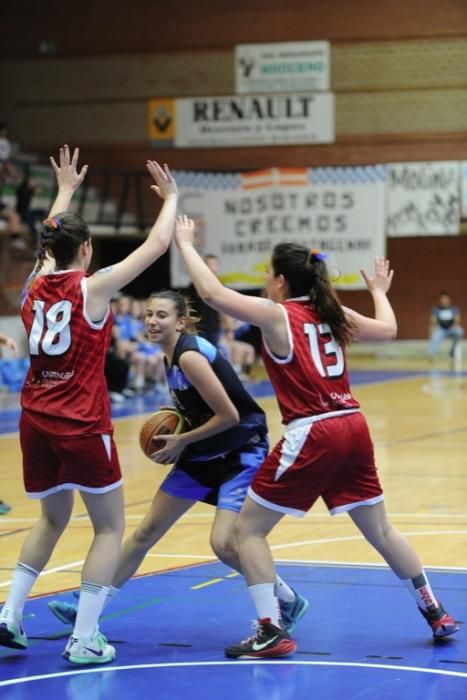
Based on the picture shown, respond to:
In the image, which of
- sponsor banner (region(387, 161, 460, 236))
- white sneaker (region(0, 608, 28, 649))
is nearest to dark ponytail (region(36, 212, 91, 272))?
white sneaker (region(0, 608, 28, 649))

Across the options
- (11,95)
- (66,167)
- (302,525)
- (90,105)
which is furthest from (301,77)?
(66,167)

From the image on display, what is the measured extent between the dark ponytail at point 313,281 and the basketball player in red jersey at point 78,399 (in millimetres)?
495

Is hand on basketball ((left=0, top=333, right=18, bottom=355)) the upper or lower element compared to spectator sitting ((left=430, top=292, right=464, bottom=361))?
upper

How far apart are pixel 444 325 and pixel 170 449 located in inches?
783

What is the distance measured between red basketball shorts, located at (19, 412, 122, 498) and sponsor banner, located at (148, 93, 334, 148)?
21811mm

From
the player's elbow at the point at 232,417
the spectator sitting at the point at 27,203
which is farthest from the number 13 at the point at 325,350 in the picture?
the spectator sitting at the point at 27,203

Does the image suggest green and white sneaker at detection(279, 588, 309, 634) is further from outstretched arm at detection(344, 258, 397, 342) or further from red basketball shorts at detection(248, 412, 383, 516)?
outstretched arm at detection(344, 258, 397, 342)

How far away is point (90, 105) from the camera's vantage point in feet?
93.2

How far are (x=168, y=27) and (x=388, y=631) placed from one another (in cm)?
2384

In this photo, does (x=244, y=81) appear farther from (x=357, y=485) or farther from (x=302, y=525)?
(x=357, y=485)

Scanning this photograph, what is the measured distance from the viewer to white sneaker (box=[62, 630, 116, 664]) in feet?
17.0

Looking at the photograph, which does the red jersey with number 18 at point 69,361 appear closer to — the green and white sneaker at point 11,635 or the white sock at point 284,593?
the green and white sneaker at point 11,635

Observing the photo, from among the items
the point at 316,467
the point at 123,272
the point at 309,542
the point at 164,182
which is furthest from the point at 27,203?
the point at 316,467

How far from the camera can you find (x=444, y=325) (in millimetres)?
25016
